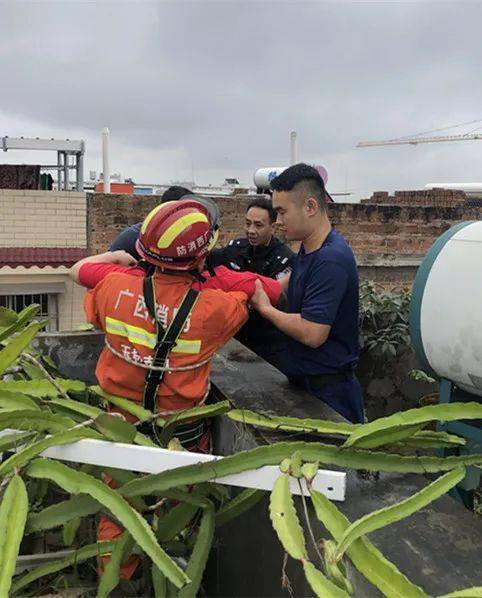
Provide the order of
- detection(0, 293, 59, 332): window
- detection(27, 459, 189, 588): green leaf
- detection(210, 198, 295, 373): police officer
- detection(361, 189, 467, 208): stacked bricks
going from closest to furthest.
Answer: detection(27, 459, 189, 588): green leaf, detection(210, 198, 295, 373): police officer, detection(0, 293, 59, 332): window, detection(361, 189, 467, 208): stacked bricks

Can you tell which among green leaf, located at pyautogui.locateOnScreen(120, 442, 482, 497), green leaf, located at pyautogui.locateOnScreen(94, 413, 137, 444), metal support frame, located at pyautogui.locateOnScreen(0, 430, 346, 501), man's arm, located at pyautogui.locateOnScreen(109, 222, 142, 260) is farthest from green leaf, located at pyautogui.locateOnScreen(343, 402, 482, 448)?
man's arm, located at pyautogui.locateOnScreen(109, 222, 142, 260)

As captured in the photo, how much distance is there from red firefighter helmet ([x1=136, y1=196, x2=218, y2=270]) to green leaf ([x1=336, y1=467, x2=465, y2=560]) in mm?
1231

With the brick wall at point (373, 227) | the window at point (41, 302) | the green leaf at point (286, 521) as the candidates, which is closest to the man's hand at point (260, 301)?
the green leaf at point (286, 521)

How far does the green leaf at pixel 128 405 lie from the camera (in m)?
2.38

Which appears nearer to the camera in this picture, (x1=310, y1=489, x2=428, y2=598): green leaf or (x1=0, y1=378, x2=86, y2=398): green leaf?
(x1=310, y1=489, x2=428, y2=598): green leaf

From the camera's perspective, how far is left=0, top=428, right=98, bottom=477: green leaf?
183cm

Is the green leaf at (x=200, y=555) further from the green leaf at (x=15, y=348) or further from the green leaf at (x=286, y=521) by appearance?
the green leaf at (x=15, y=348)

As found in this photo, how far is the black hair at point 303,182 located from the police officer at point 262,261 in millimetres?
621

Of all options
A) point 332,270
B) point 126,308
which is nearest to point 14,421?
point 126,308

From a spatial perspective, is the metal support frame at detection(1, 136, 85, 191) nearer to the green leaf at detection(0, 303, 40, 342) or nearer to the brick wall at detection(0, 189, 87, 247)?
the brick wall at detection(0, 189, 87, 247)

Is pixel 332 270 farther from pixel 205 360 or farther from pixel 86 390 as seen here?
pixel 86 390

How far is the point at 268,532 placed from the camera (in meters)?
2.08

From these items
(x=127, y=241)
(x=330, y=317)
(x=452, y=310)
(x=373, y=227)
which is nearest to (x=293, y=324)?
(x=330, y=317)

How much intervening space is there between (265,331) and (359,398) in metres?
0.85
